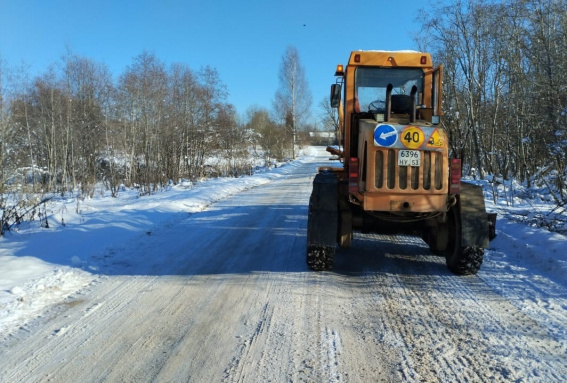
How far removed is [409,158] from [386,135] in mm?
396

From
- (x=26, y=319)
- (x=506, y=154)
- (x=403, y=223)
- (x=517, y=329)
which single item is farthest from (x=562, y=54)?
(x=26, y=319)

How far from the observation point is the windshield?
242 inches

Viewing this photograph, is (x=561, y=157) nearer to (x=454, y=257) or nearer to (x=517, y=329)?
(x=454, y=257)

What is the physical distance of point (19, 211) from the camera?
364 inches

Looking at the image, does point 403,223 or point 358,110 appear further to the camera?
point 358,110

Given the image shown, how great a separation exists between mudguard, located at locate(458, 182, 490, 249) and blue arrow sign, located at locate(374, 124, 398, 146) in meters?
1.28

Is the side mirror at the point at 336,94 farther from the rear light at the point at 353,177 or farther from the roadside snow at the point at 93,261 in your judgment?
the roadside snow at the point at 93,261

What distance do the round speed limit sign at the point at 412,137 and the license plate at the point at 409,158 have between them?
0.28ft

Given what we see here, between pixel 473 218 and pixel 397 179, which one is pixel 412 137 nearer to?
pixel 397 179

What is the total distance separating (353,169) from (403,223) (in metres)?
1.19

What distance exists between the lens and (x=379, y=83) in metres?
6.19

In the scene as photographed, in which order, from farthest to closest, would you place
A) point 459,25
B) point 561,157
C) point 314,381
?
point 459,25 → point 561,157 → point 314,381

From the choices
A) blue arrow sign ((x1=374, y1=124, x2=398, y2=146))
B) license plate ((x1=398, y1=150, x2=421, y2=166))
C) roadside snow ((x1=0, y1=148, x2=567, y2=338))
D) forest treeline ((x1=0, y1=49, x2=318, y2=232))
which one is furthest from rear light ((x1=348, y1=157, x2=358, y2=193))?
forest treeline ((x1=0, y1=49, x2=318, y2=232))

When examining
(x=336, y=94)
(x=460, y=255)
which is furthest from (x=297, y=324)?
(x=336, y=94)
